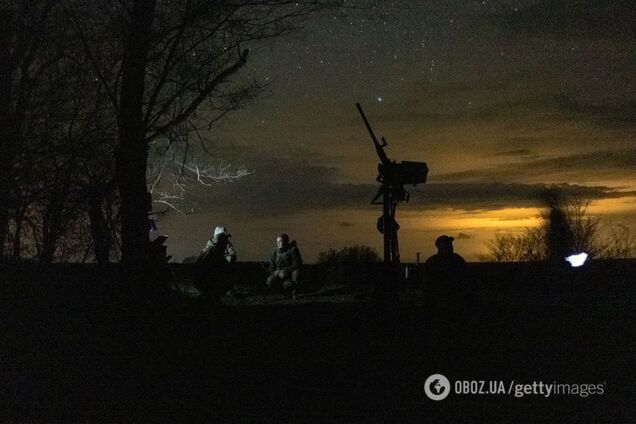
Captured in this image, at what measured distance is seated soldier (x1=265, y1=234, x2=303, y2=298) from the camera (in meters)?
16.6

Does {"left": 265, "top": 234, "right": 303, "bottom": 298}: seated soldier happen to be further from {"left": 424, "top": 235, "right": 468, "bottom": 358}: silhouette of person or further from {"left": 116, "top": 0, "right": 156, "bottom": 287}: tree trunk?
{"left": 424, "top": 235, "right": 468, "bottom": 358}: silhouette of person

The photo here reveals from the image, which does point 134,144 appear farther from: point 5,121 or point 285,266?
point 285,266

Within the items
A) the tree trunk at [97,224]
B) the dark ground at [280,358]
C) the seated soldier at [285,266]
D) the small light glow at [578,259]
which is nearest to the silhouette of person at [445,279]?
the dark ground at [280,358]

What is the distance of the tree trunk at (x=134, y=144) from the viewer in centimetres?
1232

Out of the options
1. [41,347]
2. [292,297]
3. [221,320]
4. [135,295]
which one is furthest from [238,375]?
[292,297]

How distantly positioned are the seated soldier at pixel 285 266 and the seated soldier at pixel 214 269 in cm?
244

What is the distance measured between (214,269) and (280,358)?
5426 mm

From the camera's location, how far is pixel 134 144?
1246 cm

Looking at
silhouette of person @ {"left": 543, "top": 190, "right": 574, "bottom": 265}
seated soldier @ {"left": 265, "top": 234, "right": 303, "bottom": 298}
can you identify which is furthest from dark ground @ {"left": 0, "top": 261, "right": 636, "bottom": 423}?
silhouette of person @ {"left": 543, "top": 190, "right": 574, "bottom": 265}

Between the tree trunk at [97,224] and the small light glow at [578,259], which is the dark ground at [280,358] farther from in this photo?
the small light glow at [578,259]

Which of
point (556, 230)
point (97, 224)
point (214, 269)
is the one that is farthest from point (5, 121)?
point (556, 230)

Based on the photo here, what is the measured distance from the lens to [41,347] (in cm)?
932

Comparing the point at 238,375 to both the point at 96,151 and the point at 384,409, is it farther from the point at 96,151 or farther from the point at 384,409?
the point at 96,151

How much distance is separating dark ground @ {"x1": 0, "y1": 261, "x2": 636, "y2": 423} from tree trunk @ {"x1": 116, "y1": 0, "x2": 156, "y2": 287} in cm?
67
